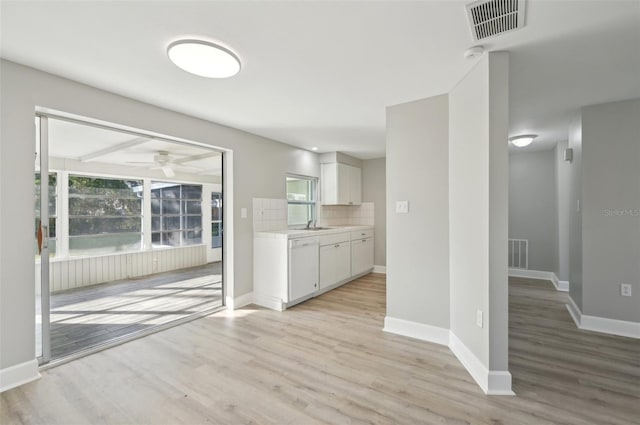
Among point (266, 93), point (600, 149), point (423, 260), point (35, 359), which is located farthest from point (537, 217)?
point (35, 359)

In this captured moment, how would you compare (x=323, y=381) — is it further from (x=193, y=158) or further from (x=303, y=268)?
(x=193, y=158)

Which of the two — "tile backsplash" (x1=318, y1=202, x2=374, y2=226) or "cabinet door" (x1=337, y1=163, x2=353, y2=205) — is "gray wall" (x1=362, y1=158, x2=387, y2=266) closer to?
"tile backsplash" (x1=318, y1=202, x2=374, y2=226)

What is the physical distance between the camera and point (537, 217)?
17.4 ft

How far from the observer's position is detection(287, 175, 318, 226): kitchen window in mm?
5012

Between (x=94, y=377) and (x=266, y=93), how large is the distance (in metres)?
2.64

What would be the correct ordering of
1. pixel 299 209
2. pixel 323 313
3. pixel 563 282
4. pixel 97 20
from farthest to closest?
pixel 299 209
pixel 563 282
pixel 323 313
pixel 97 20

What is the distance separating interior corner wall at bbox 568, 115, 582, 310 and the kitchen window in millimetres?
3665

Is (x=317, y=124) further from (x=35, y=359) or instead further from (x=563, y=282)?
(x=563, y=282)

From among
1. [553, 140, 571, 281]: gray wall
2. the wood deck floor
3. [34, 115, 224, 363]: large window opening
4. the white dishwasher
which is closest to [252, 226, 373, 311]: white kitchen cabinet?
the white dishwasher

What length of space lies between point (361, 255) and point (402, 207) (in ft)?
8.47

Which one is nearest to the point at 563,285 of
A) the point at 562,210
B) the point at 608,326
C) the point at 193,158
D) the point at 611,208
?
the point at 562,210

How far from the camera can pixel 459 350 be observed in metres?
2.44

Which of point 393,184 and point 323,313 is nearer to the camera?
point 393,184

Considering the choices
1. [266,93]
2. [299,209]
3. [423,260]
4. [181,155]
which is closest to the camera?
[266,93]
